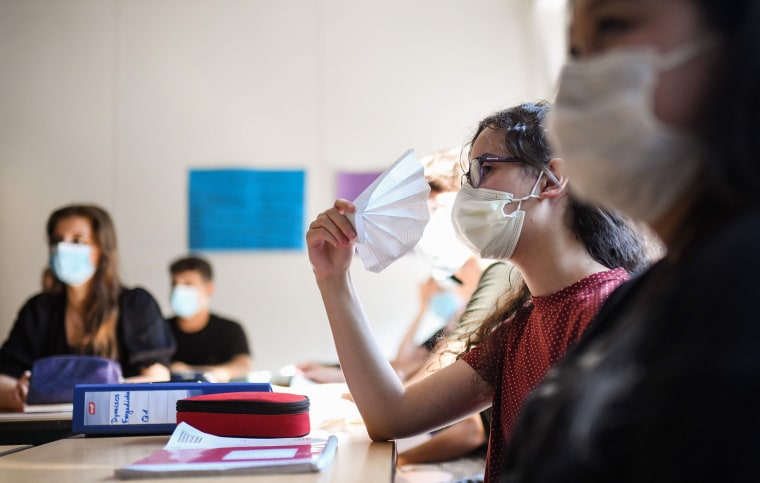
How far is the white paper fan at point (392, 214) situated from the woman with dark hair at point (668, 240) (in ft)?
2.30

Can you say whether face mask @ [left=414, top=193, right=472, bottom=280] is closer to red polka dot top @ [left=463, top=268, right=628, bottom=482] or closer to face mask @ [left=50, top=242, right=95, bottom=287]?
red polka dot top @ [left=463, top=268, right=628, bottom=482]

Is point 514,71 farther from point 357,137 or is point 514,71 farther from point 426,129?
point 357,137

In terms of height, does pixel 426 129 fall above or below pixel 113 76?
below

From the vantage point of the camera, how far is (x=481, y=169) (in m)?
1.60

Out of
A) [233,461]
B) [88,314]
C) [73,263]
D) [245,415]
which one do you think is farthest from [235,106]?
[233,461]

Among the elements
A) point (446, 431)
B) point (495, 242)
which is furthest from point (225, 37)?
point (495, 242)

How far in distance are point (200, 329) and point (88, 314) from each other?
47.5 inches

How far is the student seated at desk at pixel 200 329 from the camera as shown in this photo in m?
4.36

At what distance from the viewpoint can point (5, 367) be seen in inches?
122

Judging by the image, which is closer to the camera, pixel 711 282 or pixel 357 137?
pixel 711 282

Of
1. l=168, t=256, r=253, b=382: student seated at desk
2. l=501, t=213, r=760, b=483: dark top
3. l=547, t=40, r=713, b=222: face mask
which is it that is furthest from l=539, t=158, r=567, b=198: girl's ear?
l=168, t=256, r=253, b=382: student seated at desk

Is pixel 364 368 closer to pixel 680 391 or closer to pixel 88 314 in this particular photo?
pixel 680 391

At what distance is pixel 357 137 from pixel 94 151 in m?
1.69

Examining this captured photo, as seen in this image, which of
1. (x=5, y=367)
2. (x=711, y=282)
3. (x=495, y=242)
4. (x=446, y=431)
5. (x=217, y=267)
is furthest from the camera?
(x=217, y=267)
